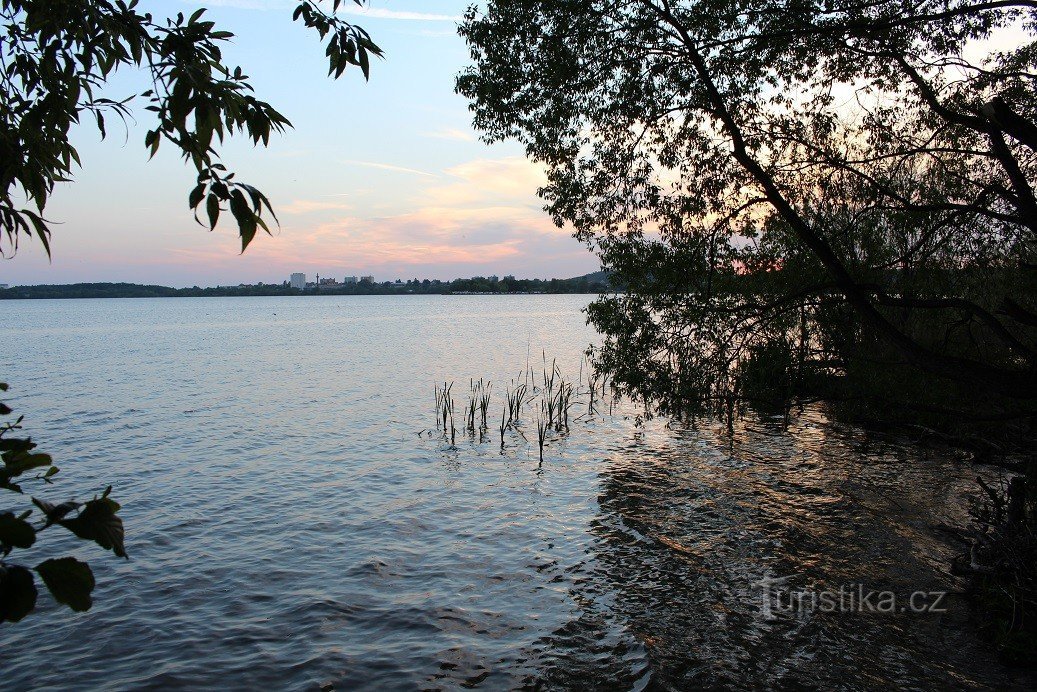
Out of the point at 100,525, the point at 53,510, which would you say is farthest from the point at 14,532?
the point at 100,525

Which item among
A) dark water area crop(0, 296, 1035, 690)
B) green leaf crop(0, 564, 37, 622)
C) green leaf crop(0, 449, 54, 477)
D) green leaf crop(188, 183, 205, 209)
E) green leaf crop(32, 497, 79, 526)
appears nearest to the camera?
green leaf crop(0, 564, 37, 622)

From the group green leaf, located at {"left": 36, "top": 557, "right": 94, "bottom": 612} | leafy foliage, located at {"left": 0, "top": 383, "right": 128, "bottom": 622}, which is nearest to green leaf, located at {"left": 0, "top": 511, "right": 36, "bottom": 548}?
leafy foliage, located at {"left": 0, "top": 383, "right": 128, "bottom": 622}

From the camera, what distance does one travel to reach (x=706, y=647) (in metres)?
8.97

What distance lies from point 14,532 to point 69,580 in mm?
251

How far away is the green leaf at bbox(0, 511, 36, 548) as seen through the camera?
196 cm

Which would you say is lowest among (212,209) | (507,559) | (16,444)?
(507,559)

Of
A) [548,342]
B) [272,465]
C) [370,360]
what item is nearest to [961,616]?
[272,465]

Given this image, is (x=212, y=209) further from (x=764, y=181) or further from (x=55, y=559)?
(x=764, y=181)

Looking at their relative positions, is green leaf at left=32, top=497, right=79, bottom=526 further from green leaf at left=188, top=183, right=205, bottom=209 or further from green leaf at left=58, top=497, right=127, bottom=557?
green leaf at left=188, top=183, right=205, bottom=209

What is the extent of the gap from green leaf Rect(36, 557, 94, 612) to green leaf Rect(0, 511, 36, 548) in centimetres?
11

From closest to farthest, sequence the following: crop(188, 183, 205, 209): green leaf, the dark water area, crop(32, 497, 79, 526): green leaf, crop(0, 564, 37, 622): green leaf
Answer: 1. crop(0, 564, 37, 622): green leaf
2. crop(32, 497, 79, 526): green leaf
3. crop(188, 183, 205, 209): green leaf
4. the dark water area

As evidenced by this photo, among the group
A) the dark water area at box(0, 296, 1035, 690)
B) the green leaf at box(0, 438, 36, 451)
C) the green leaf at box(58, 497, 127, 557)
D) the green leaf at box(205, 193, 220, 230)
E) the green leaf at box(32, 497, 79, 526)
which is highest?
the green leaf at box(205, 193, 220, 230)

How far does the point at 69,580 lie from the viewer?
6.95 feet

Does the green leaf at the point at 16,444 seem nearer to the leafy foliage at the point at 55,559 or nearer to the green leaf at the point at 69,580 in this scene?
the leafy foliage at the point at 55,559
